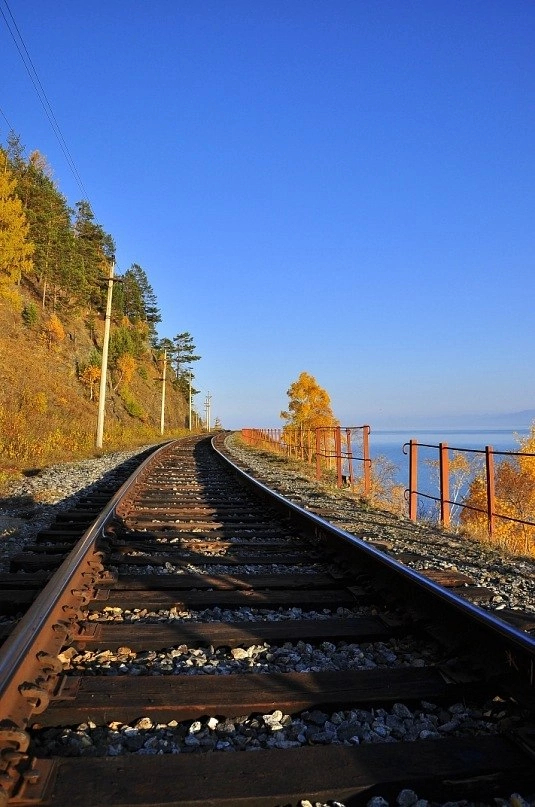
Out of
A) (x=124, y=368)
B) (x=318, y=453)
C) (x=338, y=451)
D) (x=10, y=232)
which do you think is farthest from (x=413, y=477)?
(x=124, y=368)

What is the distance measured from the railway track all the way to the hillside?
9.57 m

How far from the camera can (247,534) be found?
5.96 m

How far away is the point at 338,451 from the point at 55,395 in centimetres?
2393

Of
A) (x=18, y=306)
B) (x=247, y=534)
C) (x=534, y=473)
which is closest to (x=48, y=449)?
(x=247, y=534)

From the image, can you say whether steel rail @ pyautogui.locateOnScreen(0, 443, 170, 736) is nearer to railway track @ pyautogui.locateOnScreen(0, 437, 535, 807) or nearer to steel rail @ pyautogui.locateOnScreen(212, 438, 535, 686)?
railway track @ pyautogui.locateOnScreen(0, 437, 535, 807)

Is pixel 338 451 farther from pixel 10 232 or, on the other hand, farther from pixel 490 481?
pixel 10 232

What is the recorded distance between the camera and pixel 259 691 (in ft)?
7.75

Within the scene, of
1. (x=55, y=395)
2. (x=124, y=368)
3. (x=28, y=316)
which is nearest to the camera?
(x=55, y=395)

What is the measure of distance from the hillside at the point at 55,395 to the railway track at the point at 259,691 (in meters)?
9.57

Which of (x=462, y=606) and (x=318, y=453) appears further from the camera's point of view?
(x=318, y=453)

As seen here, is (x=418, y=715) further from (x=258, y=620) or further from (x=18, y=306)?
(x=18, y=306)

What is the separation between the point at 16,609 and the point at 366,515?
6.04 meters

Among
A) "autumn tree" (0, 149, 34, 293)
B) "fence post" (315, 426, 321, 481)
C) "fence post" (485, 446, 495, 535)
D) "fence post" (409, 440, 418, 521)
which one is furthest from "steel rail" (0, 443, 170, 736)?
"autumn tree" (0, 149, 34, 293)

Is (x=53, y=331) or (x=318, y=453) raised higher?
(x=53, y=331)
